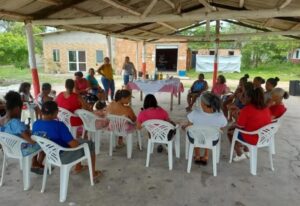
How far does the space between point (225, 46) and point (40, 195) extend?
2331 centimetres

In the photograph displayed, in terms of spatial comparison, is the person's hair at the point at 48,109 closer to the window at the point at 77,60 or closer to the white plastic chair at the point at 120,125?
the white plastic chair at the point at 120,125

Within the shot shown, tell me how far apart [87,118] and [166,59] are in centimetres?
1603

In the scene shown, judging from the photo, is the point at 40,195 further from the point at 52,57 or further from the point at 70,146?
the point at 52,57

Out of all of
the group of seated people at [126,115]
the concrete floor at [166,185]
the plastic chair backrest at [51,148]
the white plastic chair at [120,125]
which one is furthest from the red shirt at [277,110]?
the plastic chair backrest at [51,148]

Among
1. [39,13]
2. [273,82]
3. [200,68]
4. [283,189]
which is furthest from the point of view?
[200,68]

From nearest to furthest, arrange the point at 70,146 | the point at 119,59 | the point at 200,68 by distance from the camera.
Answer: the point at 70,146, the point at 119,59, the point at 200,68

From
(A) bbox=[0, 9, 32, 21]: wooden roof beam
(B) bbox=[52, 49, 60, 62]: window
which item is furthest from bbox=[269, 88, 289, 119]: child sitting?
(B) bbox=[52, 49, 60, 62]: window

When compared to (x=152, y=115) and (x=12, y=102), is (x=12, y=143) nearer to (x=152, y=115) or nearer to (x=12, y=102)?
(x=12, y=102)

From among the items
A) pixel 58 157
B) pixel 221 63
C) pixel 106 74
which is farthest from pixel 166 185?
pixel 221 63

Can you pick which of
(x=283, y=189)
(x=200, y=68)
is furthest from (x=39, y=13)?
(x=200, y=68)

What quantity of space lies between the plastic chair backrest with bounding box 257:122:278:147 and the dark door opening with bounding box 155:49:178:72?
15.5 metres

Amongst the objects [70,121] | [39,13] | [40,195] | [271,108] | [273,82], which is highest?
[39,13]

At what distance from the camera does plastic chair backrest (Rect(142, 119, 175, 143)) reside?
327 cm

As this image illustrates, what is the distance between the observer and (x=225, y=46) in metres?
23.7
